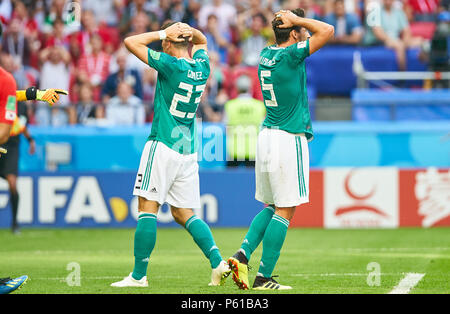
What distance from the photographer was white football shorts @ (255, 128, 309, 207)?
823 centimetres

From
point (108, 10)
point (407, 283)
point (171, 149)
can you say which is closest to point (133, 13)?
point (108, 10)

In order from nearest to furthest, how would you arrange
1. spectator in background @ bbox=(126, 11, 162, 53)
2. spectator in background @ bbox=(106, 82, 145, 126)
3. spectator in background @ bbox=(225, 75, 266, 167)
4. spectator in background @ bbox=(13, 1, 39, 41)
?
spectator in background @ bbox=(225, 75, 266, 167)
spectator in background @ bbox=(106, 82, 145, 126)
spectator in background @ bbox=(126, 11, 162, 53)
spectator in background @ bbox=(13, 1, 39, 41)

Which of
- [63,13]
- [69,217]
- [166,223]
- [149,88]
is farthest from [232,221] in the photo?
[63,13]

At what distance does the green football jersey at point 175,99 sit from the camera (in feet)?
27.2

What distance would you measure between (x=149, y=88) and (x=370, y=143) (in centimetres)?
482

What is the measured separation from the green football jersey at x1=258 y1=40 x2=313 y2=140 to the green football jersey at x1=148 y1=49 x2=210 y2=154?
26.0 inches

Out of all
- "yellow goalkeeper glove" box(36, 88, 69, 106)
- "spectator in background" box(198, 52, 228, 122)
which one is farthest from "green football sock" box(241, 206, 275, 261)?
"spectator in background" box(198, 52, 228, 122)

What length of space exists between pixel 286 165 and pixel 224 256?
345 centimetres

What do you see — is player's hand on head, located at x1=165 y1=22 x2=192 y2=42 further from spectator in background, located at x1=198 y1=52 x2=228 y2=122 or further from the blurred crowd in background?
spectator in background, located at x1=198 y1=52 x2=228 y2=122

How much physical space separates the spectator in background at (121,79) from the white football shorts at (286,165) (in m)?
10.1

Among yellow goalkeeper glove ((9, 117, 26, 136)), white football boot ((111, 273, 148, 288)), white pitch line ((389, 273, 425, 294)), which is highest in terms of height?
yellow goalkeeper glove ((9, 117, 26, 136))

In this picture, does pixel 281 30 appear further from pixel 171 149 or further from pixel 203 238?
pixel 203 238

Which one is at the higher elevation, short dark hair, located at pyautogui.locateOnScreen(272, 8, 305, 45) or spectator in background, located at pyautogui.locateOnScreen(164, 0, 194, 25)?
spectator in background, located at pyautogui.locateOnScreen(164, 0, 194, 25)

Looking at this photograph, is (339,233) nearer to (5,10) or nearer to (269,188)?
(269,188)
